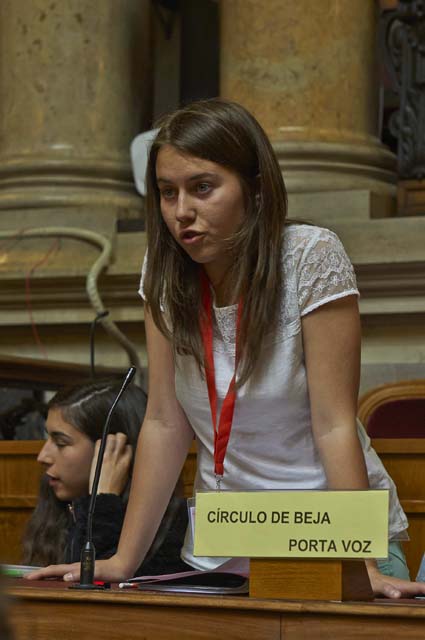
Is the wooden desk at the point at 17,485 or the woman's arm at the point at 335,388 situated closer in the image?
the woman's arm at the point at 335,388

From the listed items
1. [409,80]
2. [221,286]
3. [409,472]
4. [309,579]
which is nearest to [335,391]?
[221,286]

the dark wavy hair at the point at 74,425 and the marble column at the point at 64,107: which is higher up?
the marble column at the point at 64,107

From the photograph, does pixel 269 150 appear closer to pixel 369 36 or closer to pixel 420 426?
pixel 420 426

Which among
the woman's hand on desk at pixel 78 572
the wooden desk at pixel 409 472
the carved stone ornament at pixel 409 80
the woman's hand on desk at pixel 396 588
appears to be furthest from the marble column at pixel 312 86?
the woman's hand on desk at pixel 396 588

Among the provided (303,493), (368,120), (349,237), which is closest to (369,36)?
(368,120)

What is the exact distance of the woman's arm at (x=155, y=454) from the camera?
253 centimetres

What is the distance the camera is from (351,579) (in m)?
1.94

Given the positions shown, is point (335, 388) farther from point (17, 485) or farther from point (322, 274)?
point (17, 485)

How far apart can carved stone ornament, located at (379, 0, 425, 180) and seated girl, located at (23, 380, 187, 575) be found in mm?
2479

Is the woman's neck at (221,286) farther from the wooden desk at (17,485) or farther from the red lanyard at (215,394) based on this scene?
the wooden desk at (17,485)

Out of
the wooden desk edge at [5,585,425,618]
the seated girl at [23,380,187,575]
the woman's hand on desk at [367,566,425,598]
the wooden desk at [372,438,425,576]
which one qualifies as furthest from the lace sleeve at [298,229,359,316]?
the wooden desk at [372,438,425,576]

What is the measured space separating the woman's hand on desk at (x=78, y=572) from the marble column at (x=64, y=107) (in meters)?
3.94

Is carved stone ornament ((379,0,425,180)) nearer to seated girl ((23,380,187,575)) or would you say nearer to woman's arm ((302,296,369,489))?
seated girl ((23,380,187,575))

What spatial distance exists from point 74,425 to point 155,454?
1.00 meters
